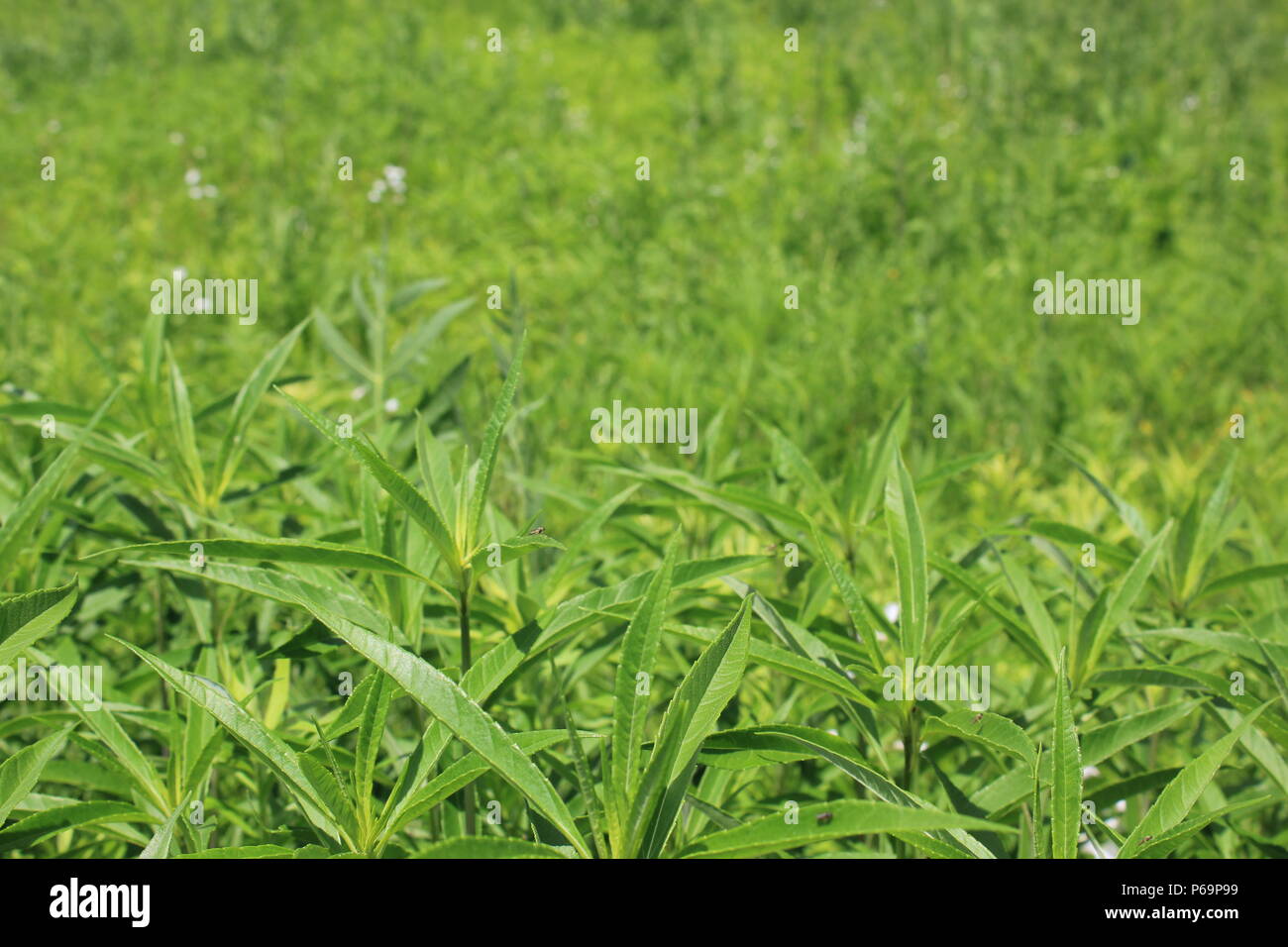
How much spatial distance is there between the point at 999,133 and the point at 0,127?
A: 7.55 metres

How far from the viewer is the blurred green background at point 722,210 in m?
3.83

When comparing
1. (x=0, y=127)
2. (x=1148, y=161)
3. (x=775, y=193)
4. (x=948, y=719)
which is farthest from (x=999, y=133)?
(x=0, y=127)

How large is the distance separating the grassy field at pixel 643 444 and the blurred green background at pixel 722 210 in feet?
0.13

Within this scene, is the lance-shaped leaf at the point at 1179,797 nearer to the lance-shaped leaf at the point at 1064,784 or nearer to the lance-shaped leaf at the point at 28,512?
the lance-shaped leaf at the point at 1064,784

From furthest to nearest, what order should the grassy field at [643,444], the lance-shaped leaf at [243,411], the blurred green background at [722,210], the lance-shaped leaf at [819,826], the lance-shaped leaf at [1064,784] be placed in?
the blurred green background at [722,210]
the lance-shaped leaf at [243,411]
the grassy field at [643,444]
the lance-shaped leaf at [1064,784]
the lance-shaped leaf at [819,826]

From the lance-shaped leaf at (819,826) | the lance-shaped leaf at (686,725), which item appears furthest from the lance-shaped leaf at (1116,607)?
the lance-shaped leaf at (686,725)

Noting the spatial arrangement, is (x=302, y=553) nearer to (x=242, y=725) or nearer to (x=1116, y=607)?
(x=242, y=725)

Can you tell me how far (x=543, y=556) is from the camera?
1692mm

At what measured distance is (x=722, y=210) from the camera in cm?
588

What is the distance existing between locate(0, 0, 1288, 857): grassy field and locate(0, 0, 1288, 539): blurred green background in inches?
1.5

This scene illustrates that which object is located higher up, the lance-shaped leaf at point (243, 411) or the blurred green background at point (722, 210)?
the blurred green background at point (722, 210)

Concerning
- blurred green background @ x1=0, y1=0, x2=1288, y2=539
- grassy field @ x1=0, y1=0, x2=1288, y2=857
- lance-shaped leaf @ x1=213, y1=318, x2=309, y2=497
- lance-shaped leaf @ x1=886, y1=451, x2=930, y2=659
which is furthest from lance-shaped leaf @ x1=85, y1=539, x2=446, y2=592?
Result: blurred green background @ x1=0, y1=0, x2=1288, y2=539
